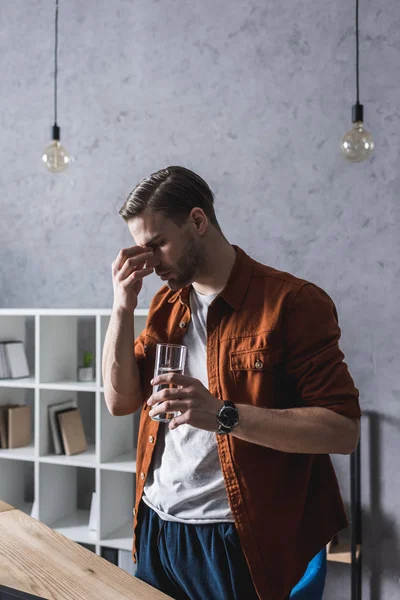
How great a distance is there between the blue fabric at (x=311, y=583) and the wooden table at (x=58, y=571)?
1.69 feet

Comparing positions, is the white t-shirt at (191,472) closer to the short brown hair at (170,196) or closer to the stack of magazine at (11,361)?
the short brown hair at (170,196)

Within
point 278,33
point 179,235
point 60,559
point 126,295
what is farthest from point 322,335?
point 278,33

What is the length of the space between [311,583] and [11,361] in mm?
2250

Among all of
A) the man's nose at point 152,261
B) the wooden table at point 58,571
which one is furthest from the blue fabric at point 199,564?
the man's nose at point 152,261

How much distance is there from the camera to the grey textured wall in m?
2.89

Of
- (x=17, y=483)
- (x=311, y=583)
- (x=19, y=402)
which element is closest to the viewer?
(x=311, y=583)

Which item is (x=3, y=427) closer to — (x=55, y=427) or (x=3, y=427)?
(x=3, y=427)

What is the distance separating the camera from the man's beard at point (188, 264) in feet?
5.01

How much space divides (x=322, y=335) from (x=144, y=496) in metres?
0.65

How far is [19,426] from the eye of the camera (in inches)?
133

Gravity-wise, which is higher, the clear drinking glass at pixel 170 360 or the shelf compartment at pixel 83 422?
the clear drinking glass at pixel 170 360

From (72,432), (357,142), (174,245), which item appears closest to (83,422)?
(72,432)

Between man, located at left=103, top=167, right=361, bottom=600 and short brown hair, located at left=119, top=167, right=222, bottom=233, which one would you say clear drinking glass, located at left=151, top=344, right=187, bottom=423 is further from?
short brown hair, located at left=119, top=167, right=222, bottom=233

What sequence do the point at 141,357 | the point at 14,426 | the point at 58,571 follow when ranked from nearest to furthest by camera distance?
1. the point at 58,571
2. the point at 141,357
3. the point at 14,426
